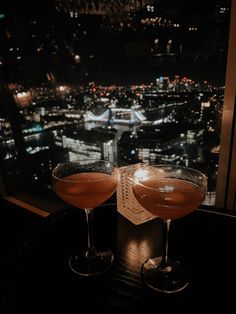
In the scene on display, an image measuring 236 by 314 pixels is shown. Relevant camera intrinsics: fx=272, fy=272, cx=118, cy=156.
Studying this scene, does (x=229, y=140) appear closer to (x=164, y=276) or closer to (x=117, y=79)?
(x=164, y=276)

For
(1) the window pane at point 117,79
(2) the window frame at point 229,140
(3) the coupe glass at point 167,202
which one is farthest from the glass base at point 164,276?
(1) the window pane at point 117,79

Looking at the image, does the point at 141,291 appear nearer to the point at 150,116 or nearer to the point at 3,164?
the point at 150,116

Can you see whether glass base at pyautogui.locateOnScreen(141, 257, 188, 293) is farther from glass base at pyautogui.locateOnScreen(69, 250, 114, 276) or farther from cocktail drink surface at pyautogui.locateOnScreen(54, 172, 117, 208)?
cocktail drink surface at pyautogui.locateOnScreen(54, 172, 117, 208)

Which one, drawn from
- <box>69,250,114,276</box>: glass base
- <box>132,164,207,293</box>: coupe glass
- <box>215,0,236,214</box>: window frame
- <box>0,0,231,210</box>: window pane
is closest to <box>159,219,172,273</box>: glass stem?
<box>132,164,207,293</box>: coupe glass

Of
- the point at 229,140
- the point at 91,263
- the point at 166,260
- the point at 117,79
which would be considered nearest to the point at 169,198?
the point at 166,260

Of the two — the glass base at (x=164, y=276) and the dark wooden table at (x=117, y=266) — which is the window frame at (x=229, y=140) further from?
the glass base at (x=164, y=276)

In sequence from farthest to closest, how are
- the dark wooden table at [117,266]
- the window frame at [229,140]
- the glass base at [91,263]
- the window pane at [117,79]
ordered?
the window pane at [117,79], the window frame at [229,140], the glass base at [91,263], the dark wooden table at [117,266]

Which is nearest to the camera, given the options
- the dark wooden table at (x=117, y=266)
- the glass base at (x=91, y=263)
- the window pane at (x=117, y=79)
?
the dark wooden table at (x=117, y=266)
